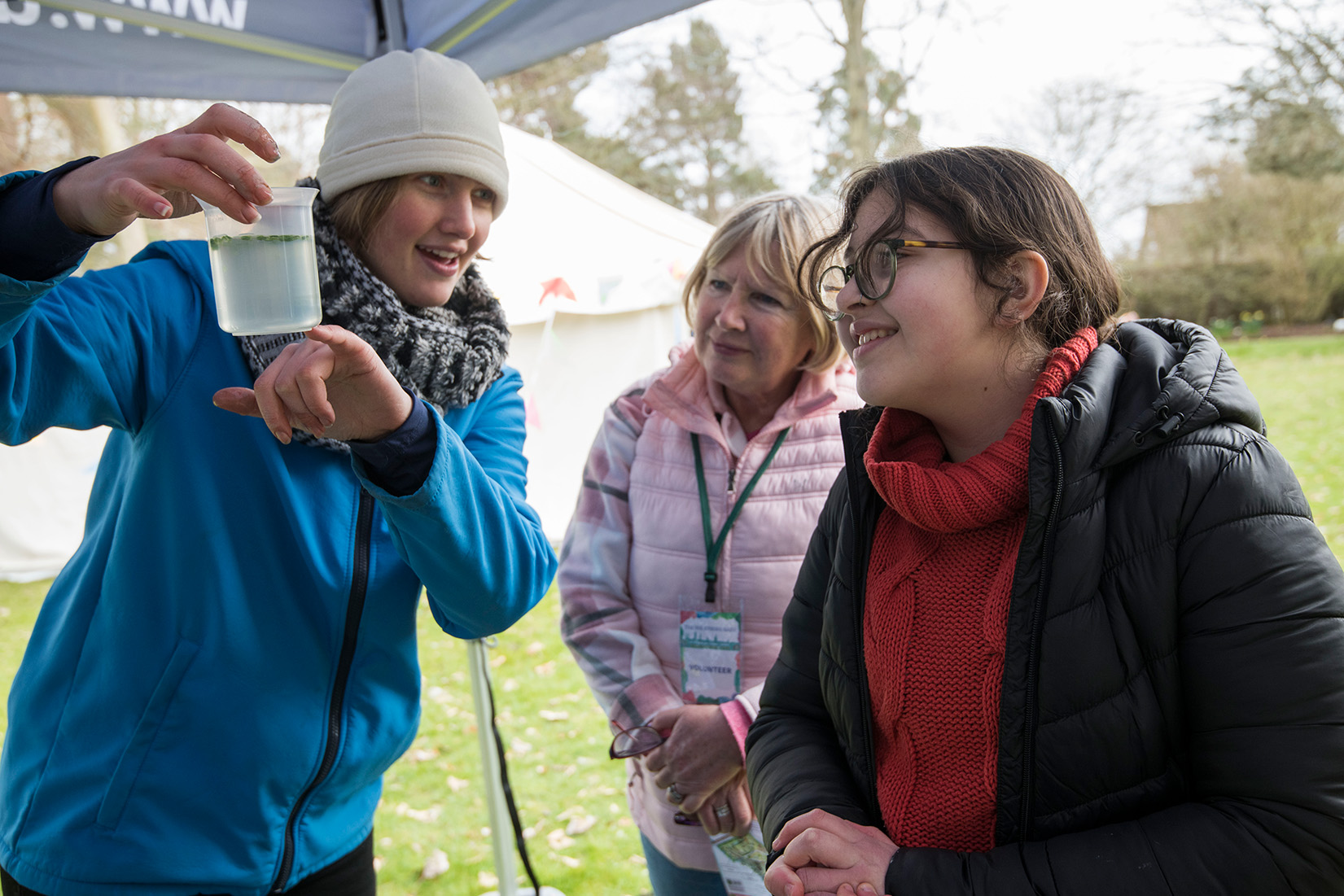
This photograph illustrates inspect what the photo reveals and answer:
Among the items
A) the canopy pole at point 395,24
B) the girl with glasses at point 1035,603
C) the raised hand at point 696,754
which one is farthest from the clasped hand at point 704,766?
the canopy pole at point 395,24

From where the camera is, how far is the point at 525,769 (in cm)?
491

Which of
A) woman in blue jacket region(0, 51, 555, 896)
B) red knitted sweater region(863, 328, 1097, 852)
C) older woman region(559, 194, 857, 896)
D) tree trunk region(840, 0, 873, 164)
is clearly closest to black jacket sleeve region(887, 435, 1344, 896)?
red knitted sweater region(863, 328, 1097, 852)

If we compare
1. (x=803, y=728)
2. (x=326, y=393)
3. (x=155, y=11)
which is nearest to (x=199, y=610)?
(x=326, y=393)

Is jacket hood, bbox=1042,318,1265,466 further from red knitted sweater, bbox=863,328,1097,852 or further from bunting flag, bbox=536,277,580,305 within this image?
bunting flag, bbox=536,277,580,305

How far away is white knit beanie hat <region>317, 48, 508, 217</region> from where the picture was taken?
1.70 metres

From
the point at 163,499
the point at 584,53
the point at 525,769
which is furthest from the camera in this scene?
the point at 584,53

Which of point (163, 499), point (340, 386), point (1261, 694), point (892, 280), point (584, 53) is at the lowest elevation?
point (1261, 694)

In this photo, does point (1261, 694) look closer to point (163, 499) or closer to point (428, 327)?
point (428, 327)

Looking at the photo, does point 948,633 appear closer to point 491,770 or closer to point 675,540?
point 675,540

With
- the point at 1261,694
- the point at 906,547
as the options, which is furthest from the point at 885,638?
the point at 1261,694

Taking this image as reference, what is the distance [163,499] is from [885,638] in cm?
125

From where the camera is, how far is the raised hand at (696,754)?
194 cm

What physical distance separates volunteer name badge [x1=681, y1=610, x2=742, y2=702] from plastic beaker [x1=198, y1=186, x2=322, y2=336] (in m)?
1.16

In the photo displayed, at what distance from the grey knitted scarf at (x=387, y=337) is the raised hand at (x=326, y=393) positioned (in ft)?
0.87
